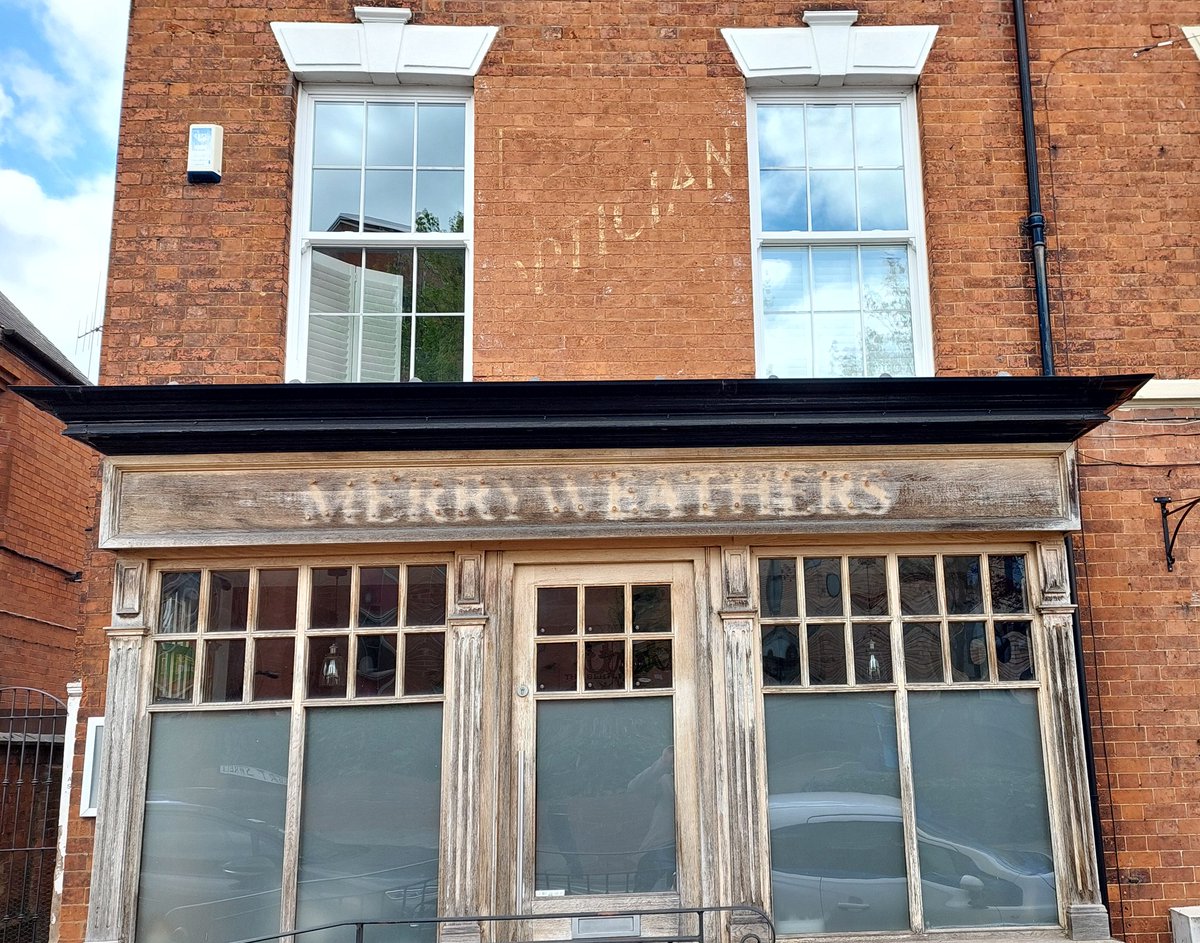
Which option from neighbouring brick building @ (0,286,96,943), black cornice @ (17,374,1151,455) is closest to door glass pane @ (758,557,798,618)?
black cornice @ (17,374,1151,455)

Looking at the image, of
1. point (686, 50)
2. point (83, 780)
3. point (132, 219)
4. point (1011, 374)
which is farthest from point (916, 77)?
point (83, 780)

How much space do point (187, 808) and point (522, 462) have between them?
8.89 feet

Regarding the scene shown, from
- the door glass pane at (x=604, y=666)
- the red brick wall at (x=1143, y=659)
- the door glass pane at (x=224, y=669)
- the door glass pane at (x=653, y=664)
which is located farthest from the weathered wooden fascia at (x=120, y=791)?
the red brick wall at (x=1143, y=659)

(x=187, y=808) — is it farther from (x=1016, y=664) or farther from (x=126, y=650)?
(x=1016, y=664)

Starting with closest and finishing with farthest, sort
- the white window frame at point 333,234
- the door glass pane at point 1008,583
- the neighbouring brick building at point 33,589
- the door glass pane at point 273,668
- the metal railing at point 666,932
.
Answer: the metal railing at point 666,932 < the door glass pane at point 273,668 < the door glass pane at point 1008,583 < the white window frame at point 333,234 < the neighbouring brick building at point 33,589

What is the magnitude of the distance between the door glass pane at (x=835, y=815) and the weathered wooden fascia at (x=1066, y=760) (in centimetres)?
91

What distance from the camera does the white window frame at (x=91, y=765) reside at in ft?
19.3

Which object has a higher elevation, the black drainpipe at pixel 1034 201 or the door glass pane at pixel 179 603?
the black drainpipe at pixel 1034 201

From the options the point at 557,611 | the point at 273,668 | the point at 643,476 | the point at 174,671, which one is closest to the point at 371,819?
the point at 273,668

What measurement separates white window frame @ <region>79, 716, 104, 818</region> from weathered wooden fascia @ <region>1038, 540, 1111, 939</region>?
5.42 metres

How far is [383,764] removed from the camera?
19.5 ft

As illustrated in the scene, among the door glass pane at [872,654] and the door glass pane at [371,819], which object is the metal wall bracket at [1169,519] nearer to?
the door glass pane at [872,654]

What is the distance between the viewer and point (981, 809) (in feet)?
19.6

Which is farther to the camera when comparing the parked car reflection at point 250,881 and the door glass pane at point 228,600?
the door glass pane at point 228,600
